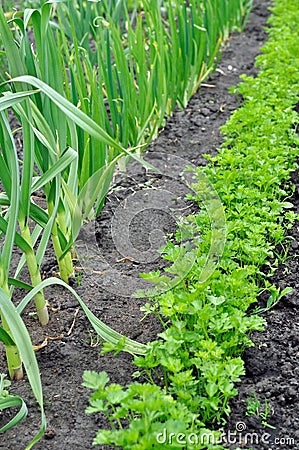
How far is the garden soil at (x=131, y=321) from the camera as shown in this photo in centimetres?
178

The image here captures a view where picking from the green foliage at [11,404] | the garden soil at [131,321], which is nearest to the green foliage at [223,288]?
the garden soil at [131,321]

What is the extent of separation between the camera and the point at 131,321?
2.21m

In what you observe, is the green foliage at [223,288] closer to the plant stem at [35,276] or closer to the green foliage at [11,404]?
the green foliage at [11,404]

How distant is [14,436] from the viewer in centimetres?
178

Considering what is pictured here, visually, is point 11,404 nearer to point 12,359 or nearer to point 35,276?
point 12,359

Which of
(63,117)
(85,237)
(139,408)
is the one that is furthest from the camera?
(85,237)

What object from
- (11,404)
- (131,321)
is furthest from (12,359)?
(131,321)

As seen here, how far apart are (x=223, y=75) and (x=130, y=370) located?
263 centimetres

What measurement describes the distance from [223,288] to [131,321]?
39 cm

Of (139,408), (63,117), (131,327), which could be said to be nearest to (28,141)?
(63,117)

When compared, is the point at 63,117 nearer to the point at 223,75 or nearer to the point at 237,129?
the point at 237,129

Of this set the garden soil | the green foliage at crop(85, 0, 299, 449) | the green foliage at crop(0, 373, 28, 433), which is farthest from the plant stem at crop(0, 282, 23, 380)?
the green foliage at crop(85, 0, 299, 449)

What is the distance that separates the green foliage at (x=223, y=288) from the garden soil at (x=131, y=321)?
52 millimetres

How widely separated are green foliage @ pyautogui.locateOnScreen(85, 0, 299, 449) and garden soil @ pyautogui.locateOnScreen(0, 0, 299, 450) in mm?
52
